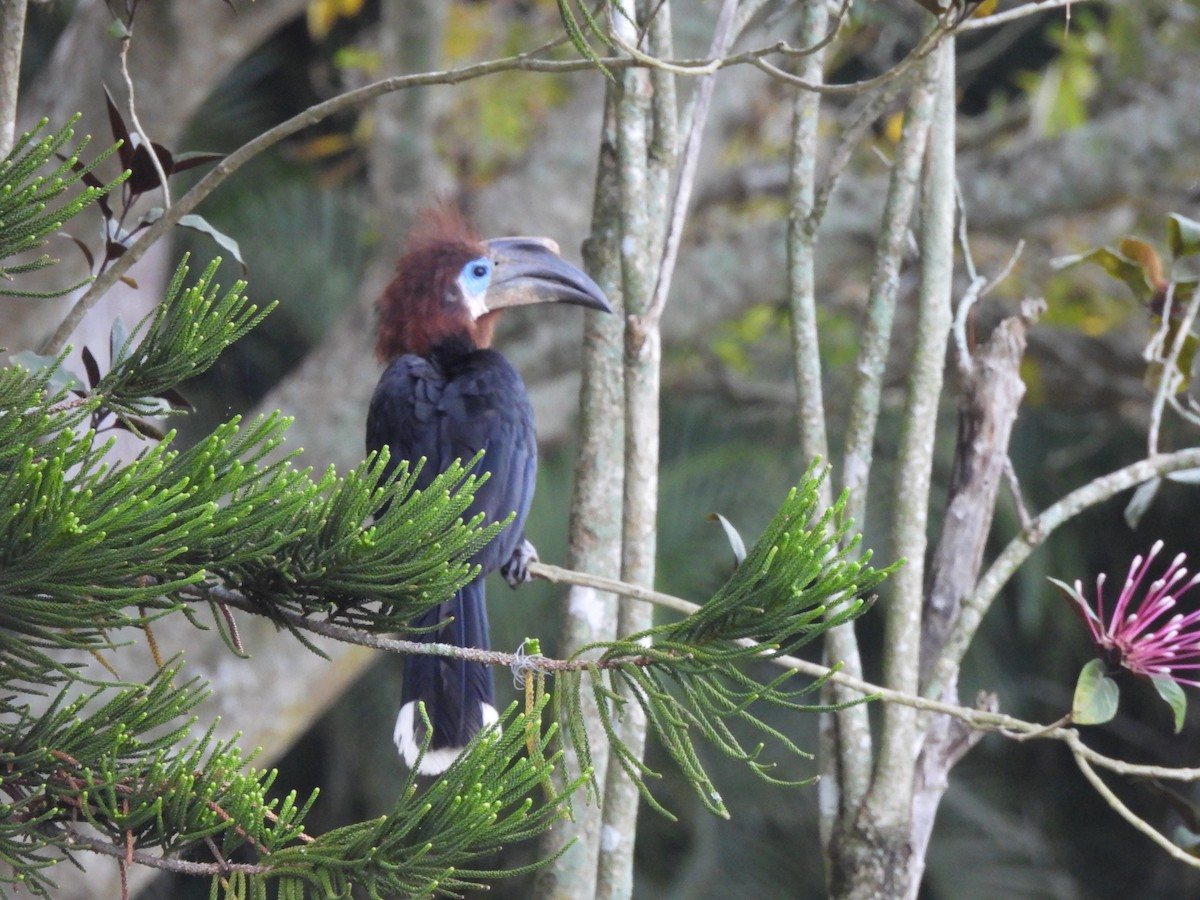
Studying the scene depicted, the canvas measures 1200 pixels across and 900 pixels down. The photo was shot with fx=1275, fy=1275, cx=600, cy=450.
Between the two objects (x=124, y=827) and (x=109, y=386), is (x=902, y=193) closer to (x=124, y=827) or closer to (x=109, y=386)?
(x=109, y=386)

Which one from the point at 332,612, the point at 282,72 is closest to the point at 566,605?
the point at 332,612

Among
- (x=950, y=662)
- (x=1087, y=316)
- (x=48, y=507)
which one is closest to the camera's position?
(x=48, y=507)

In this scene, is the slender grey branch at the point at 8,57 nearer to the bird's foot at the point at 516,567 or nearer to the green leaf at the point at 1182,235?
the bird's foot at the point at 516,567

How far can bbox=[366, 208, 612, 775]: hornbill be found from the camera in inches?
93.5

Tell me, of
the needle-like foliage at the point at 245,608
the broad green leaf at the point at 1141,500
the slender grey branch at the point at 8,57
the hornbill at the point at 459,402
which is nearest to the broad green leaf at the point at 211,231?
the slender grey branch at the point at 8,57

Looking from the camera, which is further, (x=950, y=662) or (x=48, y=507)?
(x=950, y=662)

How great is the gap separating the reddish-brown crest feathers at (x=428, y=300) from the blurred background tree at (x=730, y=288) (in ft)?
3.86

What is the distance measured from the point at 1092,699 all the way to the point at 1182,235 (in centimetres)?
97

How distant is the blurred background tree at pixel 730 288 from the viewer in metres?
4.84

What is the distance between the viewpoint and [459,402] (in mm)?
2982

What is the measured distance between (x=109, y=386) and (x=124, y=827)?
53 centimetres

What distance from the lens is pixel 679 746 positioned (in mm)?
1468

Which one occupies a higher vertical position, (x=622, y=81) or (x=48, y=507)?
(x=622, y=81)

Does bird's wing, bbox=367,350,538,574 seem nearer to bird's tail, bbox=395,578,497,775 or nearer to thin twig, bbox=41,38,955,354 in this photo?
bird's tail, bbox=395,578,497,775
